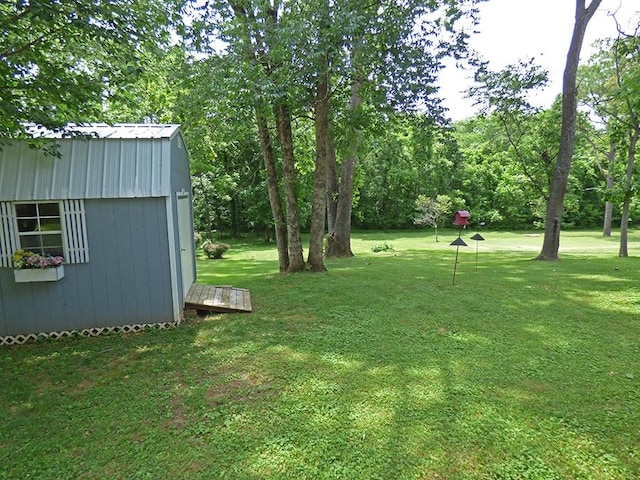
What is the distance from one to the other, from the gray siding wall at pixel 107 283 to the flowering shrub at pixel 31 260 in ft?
0.77

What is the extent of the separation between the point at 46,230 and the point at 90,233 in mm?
533

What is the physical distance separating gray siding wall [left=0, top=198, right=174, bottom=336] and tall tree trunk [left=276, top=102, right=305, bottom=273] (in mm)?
3944

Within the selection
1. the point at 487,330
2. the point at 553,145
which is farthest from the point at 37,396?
the point at 553,145

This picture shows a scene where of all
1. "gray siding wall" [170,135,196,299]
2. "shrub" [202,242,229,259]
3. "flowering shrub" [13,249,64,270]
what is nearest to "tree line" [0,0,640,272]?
"gray siding wall" [170,135,196,299]

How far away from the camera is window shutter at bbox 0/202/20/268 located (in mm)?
4633

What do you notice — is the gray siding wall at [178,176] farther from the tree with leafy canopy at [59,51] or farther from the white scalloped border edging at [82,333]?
the tree with leafy canopy at [59,51]

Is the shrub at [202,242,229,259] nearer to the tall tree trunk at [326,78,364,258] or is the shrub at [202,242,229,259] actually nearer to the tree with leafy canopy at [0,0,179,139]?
the tall tree trunk at [326,78,364,258]

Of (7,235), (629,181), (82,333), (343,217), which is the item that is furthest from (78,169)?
(629,181)

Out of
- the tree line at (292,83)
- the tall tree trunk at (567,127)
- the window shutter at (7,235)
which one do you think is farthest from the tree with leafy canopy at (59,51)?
the tall tree trunk at (567,127)

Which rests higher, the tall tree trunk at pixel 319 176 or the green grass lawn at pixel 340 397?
the tall tree trunk at pixel 319 176

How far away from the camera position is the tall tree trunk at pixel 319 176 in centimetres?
794

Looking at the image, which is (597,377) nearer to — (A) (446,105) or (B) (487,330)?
(B) (487,330)

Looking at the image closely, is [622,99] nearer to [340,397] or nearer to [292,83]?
[292,83]

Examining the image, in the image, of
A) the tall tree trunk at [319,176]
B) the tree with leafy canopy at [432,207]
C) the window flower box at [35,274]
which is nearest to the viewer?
the window flower box at [35,274]
